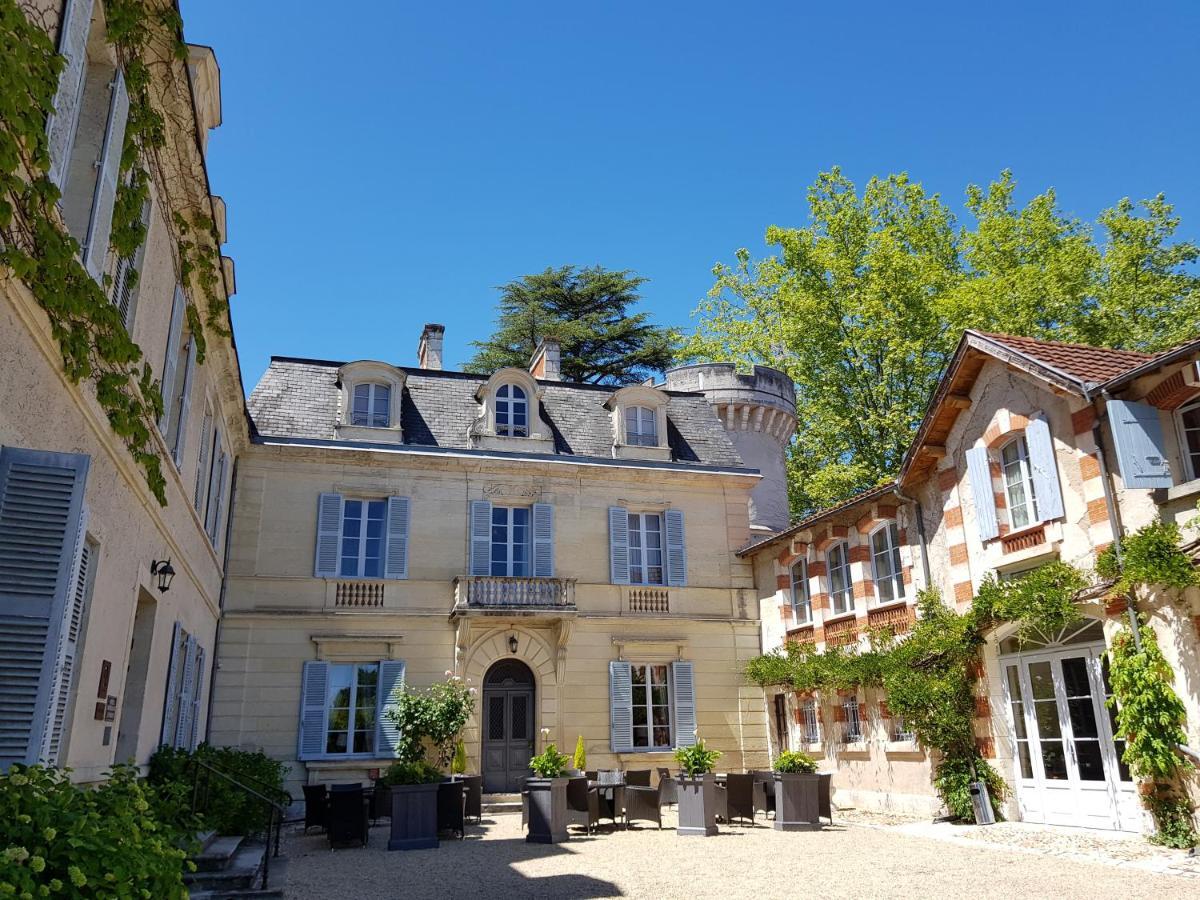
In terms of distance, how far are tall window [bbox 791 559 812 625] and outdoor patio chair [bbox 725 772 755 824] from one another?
16.4ft

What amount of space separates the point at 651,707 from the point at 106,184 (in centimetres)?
1418

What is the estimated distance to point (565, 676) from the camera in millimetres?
17203

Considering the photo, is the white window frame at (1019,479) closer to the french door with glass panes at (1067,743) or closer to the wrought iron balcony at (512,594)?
the french door with glass panes at (1067,743)

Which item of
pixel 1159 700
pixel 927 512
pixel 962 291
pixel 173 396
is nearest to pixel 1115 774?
pixel 1159 700

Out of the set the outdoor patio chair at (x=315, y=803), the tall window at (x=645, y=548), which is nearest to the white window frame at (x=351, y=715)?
the outdoor patio chair at (x=315, y=803)

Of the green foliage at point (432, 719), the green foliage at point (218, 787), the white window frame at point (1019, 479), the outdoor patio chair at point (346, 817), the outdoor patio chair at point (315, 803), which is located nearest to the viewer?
the green foliage at point (218, 787)

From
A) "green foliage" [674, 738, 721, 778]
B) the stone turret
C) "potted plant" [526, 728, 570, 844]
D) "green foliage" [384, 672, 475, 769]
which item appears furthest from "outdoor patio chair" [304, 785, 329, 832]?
the stone turret

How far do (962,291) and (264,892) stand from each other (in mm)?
20367

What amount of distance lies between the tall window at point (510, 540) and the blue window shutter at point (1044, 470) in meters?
9.49

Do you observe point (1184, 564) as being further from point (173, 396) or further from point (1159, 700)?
point (173, 396)

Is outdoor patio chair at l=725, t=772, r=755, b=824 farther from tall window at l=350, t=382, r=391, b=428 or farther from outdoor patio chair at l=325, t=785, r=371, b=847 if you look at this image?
tall window at l=350, t=382, r=391, b=428

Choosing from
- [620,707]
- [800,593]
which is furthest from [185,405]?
[800,593]

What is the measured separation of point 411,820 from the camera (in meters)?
11.3

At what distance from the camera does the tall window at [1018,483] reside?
11.9m
